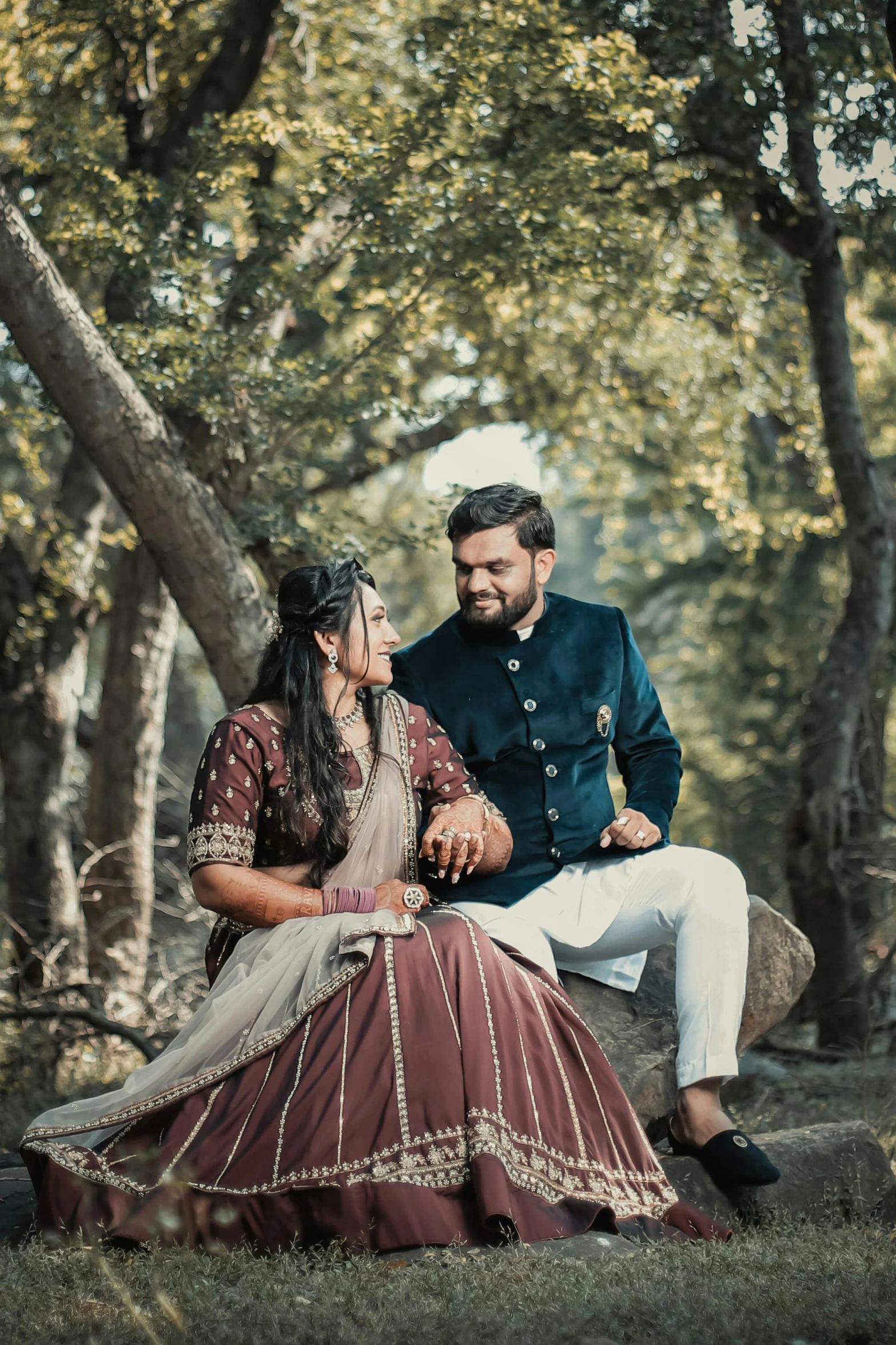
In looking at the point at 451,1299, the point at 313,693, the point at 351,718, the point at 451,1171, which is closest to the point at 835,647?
the point at 351,718

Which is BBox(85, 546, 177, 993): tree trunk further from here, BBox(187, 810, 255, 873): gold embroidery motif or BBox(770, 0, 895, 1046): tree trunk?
BBox(187, 810, 255, 873): gold embroidery motif

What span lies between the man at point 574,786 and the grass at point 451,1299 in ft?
2.61

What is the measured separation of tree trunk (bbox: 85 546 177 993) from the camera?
7.76 m

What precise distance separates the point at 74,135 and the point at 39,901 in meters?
3.94

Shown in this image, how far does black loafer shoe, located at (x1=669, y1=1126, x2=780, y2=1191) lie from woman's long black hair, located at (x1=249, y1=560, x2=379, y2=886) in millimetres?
1289

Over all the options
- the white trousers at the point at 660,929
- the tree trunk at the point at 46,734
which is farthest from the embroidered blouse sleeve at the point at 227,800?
the tree trunk at the point at 46,734

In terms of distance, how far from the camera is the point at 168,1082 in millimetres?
3447

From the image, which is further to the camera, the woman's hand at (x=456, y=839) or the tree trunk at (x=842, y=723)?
the tree trunk at (x=842, y=723)

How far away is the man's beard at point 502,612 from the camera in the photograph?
4.23 meters

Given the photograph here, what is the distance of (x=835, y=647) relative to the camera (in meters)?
7.47

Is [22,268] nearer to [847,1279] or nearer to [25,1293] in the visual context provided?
[25,1293]

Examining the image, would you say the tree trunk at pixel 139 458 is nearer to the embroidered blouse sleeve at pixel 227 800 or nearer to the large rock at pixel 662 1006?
the embroidered blouse sleeve at pixel 227 800

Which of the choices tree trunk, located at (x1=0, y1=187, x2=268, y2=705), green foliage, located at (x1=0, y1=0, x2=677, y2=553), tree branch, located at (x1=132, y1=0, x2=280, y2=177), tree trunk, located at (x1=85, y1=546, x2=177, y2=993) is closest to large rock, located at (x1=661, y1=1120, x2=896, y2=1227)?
tree trunk, located at (x1=0, y1=187, x2=268, y2=705)

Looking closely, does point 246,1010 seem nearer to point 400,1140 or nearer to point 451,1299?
point 400,1140
